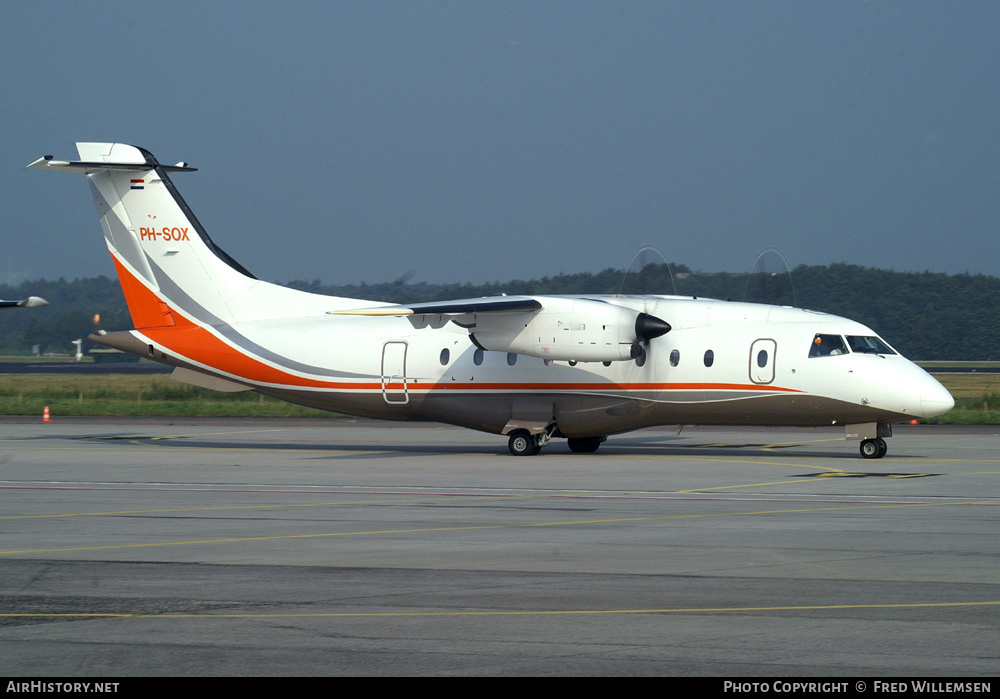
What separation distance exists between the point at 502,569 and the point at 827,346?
15.6m

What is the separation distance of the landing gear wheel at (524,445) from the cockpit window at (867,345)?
779cm

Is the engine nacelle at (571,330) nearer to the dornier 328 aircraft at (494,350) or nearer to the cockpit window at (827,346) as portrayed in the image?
the dornier 328 aircraft at (494,350)

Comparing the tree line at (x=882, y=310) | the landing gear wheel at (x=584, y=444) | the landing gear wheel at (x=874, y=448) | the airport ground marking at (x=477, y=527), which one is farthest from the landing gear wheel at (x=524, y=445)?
the tree line at (x=882, y=310)

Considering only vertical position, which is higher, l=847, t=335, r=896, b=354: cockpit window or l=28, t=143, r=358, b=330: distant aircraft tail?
l=28, t=143, r=358, b=330: distant aircraft tail

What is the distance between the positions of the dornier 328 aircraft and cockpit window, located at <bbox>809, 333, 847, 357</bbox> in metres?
0.03

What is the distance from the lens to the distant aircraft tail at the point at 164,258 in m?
29.7

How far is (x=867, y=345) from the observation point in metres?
25.0

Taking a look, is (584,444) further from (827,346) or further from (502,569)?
(502,569)

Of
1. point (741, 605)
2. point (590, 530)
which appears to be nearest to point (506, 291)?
point (590, 530)

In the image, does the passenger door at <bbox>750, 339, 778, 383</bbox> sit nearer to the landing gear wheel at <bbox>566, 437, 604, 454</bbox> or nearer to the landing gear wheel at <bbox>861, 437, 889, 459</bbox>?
the landing gear wheel at <bbox>861, 437, 889, 459</bbox>

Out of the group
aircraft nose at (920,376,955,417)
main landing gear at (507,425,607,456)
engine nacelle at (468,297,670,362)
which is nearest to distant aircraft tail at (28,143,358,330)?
engine nacelle at (468,297,670,362)

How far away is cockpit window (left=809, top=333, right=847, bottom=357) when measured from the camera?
2488 centimetres
